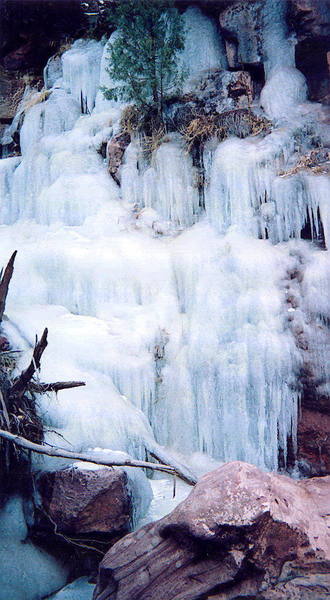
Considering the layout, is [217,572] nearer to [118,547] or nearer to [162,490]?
[118,547]

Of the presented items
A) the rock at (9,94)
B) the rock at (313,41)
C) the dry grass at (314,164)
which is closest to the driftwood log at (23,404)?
the dry grass at (314,164)

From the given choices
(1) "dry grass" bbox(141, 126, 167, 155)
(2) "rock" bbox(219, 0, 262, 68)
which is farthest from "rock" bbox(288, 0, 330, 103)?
(1) "dry grass" bbox(141, 126, 167, 155)

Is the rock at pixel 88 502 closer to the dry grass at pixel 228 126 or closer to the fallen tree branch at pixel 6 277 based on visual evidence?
the fallen tree branch at pixel 6 277

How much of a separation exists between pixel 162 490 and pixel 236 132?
149 inches

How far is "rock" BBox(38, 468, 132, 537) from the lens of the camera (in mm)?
2877

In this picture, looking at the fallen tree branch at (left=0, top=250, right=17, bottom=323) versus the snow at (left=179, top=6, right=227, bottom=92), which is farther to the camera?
the snow at (left=179, top=6, right=227, bottom=92)

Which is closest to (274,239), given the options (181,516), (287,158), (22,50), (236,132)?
(287,158)

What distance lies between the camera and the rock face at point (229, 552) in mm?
1995

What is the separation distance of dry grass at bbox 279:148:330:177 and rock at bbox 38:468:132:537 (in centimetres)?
322

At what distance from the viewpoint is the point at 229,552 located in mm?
2047

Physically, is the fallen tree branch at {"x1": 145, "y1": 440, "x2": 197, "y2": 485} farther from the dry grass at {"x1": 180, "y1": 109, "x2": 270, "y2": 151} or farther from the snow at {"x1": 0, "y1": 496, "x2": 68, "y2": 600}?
the dry grass at {"x1": 180, "y1": 109, "x2": 270, "y2": 151}

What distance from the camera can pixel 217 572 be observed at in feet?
6.64

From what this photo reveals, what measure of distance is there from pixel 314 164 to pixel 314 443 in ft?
8.67

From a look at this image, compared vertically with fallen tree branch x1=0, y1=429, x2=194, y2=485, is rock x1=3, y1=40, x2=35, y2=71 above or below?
above
